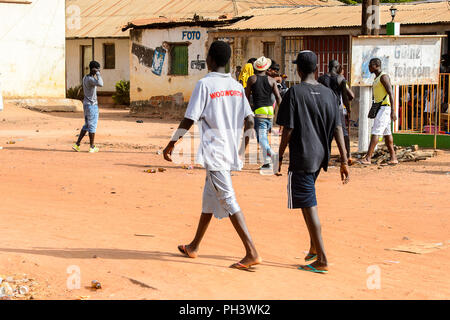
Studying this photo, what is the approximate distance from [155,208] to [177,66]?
1905 cm

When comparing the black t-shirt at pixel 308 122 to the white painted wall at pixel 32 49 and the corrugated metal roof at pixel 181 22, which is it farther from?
the white painted wall at pixel 32 49

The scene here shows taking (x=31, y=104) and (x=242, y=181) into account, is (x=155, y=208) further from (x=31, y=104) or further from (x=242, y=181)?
(x=31, y=104)

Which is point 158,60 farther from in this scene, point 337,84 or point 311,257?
point 311,257

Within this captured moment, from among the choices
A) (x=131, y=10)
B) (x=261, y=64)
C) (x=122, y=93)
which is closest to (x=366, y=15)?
(x=261, y=64)

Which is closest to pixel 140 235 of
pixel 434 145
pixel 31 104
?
pixel 434 145

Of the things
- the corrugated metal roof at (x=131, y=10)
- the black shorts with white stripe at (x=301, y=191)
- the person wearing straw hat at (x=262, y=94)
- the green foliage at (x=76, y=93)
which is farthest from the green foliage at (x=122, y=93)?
the black shorts with white stripe at (x=301, y=191)

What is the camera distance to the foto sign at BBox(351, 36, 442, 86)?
1414 centimetres

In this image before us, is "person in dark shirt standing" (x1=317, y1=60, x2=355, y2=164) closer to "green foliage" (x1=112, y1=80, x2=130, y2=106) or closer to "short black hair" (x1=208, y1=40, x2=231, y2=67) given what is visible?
"short black hair" (x1=208, y1=40, x2=231, y2=67)

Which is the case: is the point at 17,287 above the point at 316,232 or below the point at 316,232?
below

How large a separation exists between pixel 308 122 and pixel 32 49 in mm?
25071

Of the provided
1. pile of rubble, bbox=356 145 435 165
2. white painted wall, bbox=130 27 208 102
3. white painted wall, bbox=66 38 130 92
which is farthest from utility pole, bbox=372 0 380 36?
white painted wall, bbox=66 38 130 92

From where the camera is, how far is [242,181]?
1168 cm

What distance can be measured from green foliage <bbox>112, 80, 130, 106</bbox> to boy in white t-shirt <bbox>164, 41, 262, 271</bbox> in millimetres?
28308

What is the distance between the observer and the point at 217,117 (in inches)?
245
